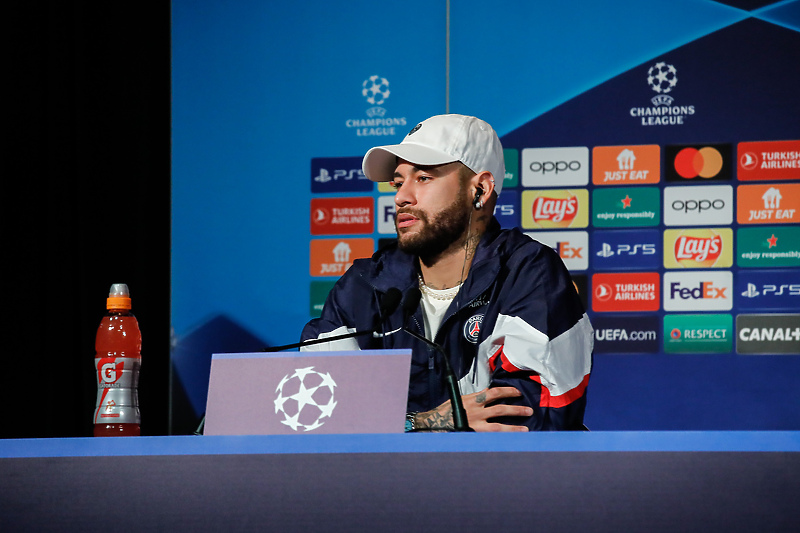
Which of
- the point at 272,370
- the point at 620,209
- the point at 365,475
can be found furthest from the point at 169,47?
the point at 365,475

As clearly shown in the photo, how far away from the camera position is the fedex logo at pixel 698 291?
8.79 feet

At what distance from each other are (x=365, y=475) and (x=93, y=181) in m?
2.21

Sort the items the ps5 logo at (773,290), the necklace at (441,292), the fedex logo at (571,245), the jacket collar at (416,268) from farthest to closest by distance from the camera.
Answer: the fedex logo at (571,245)
the ps5 logo at (773,290)
the necklace at (441,292)
the jacket collar at (416,268)

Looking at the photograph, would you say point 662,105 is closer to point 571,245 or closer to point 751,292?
point 571,245

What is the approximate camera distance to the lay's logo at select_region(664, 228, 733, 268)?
8.81ft

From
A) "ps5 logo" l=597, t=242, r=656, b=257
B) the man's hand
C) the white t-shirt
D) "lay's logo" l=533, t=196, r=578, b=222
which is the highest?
"lay's logo" l=533, t=196, r=578, b=222

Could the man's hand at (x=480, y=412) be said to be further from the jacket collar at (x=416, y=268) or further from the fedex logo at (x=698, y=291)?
the fedex logo at (x=698, y=291)

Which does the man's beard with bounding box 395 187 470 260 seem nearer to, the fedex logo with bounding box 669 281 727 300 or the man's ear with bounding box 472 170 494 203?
the man's ear with bounding box 472 170 494 203

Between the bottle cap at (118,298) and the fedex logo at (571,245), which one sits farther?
the fedex logo at (571,245)

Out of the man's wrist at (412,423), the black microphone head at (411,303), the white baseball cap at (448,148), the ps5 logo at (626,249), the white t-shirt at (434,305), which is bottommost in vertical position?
the man's wrist at (412,423)

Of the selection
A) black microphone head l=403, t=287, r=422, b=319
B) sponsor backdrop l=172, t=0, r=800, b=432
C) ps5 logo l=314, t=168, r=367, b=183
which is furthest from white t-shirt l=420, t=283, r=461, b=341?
ps5 logo l=314, t=168, r=367, b=183

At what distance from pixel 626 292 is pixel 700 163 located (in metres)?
0.49

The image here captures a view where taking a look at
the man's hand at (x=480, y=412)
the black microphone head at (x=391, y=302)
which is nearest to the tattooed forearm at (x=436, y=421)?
the man's hand at (x=480, y=412)

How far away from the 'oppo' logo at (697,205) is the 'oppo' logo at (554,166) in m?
0.34
